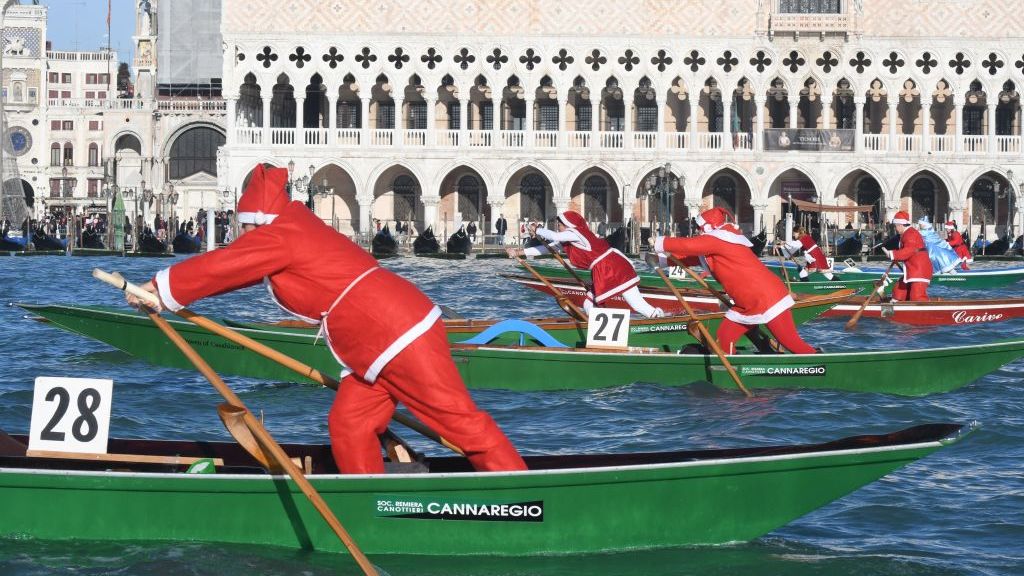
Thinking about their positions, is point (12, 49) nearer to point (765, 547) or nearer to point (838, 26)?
point (838, 26)

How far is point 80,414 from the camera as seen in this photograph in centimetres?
739

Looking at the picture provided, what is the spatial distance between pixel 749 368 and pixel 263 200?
5.88 metres

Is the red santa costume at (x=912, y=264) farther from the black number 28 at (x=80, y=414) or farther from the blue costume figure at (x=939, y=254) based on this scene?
the black number 28 at (x=80, y=414)

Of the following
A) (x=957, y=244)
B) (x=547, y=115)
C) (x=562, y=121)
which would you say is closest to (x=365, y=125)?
(x=562, y=121)

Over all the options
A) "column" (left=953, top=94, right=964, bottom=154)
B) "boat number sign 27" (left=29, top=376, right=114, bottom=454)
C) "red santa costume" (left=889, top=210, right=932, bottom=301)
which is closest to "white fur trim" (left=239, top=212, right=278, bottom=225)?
"boat number sign 27" (left=29, top=376, right=114, bottom=454)

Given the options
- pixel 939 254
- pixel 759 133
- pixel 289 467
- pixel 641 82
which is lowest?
pixel 289 467

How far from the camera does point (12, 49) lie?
271 ft

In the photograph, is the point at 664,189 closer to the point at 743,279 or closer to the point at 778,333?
the point at 778,333

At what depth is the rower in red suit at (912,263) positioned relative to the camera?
63.2 feet

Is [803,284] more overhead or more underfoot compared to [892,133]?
more underfoot

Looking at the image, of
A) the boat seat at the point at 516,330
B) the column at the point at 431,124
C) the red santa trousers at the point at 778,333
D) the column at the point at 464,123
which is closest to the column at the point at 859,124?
the column at the point at 464,123

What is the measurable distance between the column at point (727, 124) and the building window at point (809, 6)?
9.39 ft

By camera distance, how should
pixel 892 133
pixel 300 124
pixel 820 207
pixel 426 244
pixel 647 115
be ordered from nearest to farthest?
pixel 426 244 < pixel 820 207 < pixel 300 124 < pixel 892 133 < pixel 647 115

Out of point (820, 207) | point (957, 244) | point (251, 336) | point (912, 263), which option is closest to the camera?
point (251, 336)
